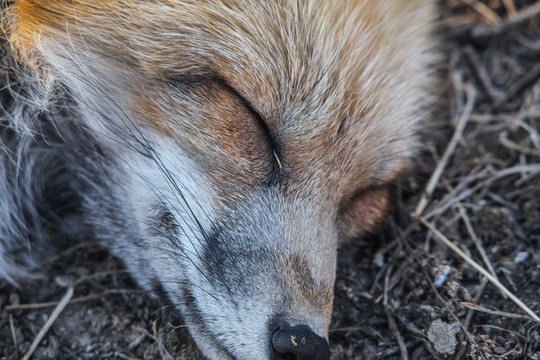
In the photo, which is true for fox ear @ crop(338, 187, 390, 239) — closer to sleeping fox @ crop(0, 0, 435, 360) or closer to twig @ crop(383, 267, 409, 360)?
sleeping fox @ crop(0, 0, 435, 360)

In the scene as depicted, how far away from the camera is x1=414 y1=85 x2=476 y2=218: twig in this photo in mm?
2904

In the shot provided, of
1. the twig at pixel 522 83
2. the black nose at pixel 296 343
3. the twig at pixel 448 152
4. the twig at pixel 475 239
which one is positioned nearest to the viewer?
the black nose at pixel 296 343

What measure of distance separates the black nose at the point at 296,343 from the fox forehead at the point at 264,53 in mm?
669

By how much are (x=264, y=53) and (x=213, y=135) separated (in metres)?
0.43

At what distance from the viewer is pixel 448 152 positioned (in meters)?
3.17

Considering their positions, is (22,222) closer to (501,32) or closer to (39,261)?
(39,261)

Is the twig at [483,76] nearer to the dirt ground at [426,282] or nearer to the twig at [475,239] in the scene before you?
the dirt ground at [426,282]

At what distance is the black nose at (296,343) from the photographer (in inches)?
73.7

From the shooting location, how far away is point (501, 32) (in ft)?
12.2

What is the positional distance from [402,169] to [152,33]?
1.50 meters

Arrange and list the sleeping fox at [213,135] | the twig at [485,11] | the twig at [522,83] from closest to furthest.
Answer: the sleeping fox at [213,135] < the twig at [522,83] < the twig at [485,11]

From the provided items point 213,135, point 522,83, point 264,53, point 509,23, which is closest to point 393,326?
point 213,135

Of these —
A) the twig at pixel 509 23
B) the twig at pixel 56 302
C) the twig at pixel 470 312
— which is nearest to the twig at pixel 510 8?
the twig at pixel 509 23

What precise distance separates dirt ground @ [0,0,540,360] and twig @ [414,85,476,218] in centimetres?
1
